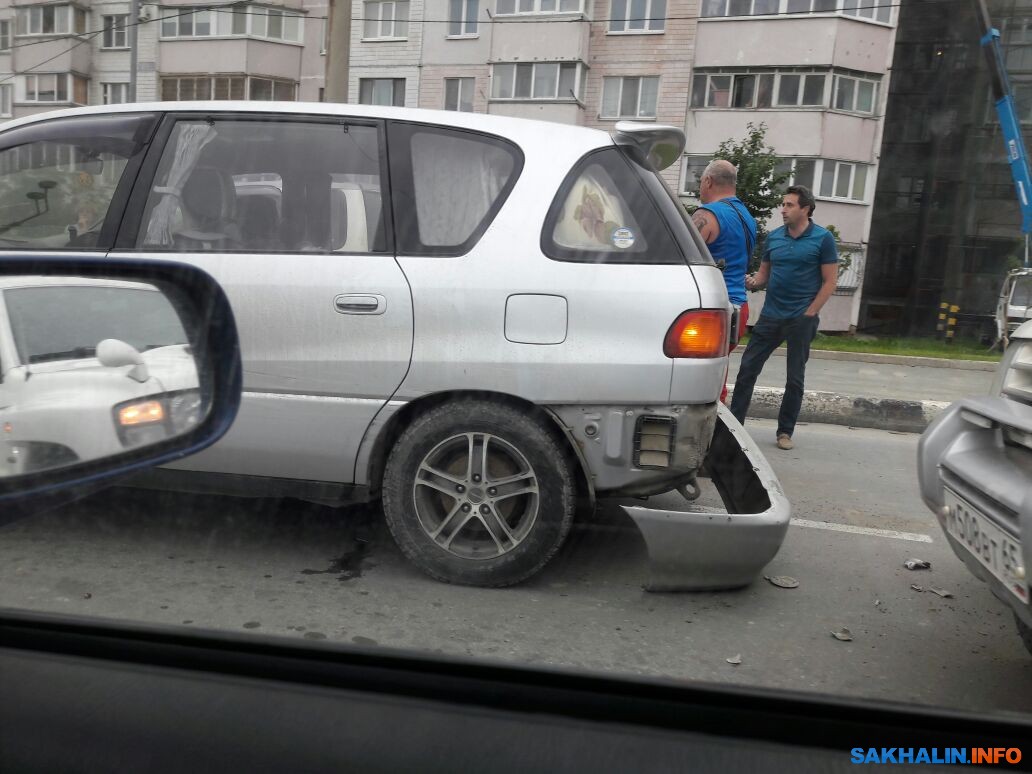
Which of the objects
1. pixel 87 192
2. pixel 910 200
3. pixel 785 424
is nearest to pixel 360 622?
pixel 87 192

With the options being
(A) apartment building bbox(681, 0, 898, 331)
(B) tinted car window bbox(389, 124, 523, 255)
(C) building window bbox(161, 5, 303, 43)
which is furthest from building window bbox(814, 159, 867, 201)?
(B) tinted car window bbox(389, 124, 523, 255)

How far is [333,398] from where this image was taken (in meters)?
2.84

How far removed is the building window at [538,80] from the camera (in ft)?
70.7

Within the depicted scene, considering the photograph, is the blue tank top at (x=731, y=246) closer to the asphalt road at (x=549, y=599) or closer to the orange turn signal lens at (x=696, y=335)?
the asphalt road at (x=549, y=599)

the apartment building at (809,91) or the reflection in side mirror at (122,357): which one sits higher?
the apartment building at (809,91)

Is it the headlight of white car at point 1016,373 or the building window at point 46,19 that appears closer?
the headlight of white car at point 1016,373

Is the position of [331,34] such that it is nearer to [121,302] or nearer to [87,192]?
[87,192]

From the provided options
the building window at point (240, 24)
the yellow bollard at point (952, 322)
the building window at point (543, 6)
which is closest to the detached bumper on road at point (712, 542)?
the building window at point (240, 24)

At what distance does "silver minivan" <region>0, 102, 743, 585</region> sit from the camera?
274 cm

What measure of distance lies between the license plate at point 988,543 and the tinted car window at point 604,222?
1155mm

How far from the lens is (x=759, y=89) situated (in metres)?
21.8

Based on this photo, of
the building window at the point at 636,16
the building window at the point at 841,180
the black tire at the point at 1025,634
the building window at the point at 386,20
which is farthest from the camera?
the building window at the point at 636,16

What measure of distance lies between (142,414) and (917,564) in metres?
3.10

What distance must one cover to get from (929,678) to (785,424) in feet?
12.2
